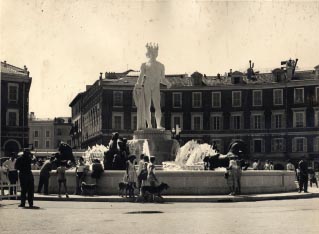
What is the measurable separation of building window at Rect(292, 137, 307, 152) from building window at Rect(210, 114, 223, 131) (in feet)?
27.8

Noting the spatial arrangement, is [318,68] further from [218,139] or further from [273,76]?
[218,139]

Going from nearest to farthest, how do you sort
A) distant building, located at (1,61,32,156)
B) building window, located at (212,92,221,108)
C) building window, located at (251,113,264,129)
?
distant building, located at (1,61,32,156) → building window, located at (251,113,264,129) → building window, located at (212,92,221,108)

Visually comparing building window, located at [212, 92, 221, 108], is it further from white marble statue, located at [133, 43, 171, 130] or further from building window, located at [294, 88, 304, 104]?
white marble statue, located at [133, 43, 171, 130]

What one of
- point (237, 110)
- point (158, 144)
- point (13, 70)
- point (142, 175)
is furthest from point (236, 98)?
point (142, 175)

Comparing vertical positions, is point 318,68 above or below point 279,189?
above

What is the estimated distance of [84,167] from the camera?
21.3 m

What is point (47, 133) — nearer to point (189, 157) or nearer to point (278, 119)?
point (278, 119)

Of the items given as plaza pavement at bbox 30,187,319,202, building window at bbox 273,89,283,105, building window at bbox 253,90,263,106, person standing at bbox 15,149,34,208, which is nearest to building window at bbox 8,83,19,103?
building window at bbox 253,90,263,106

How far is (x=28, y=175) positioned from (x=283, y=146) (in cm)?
5658

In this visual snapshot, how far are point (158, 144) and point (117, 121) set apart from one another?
153ft

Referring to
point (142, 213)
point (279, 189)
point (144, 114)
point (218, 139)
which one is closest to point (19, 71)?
point (218, 139)

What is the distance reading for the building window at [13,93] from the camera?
2667 inches

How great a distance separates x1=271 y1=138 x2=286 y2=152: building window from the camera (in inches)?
2800

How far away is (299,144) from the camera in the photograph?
7038 cm
